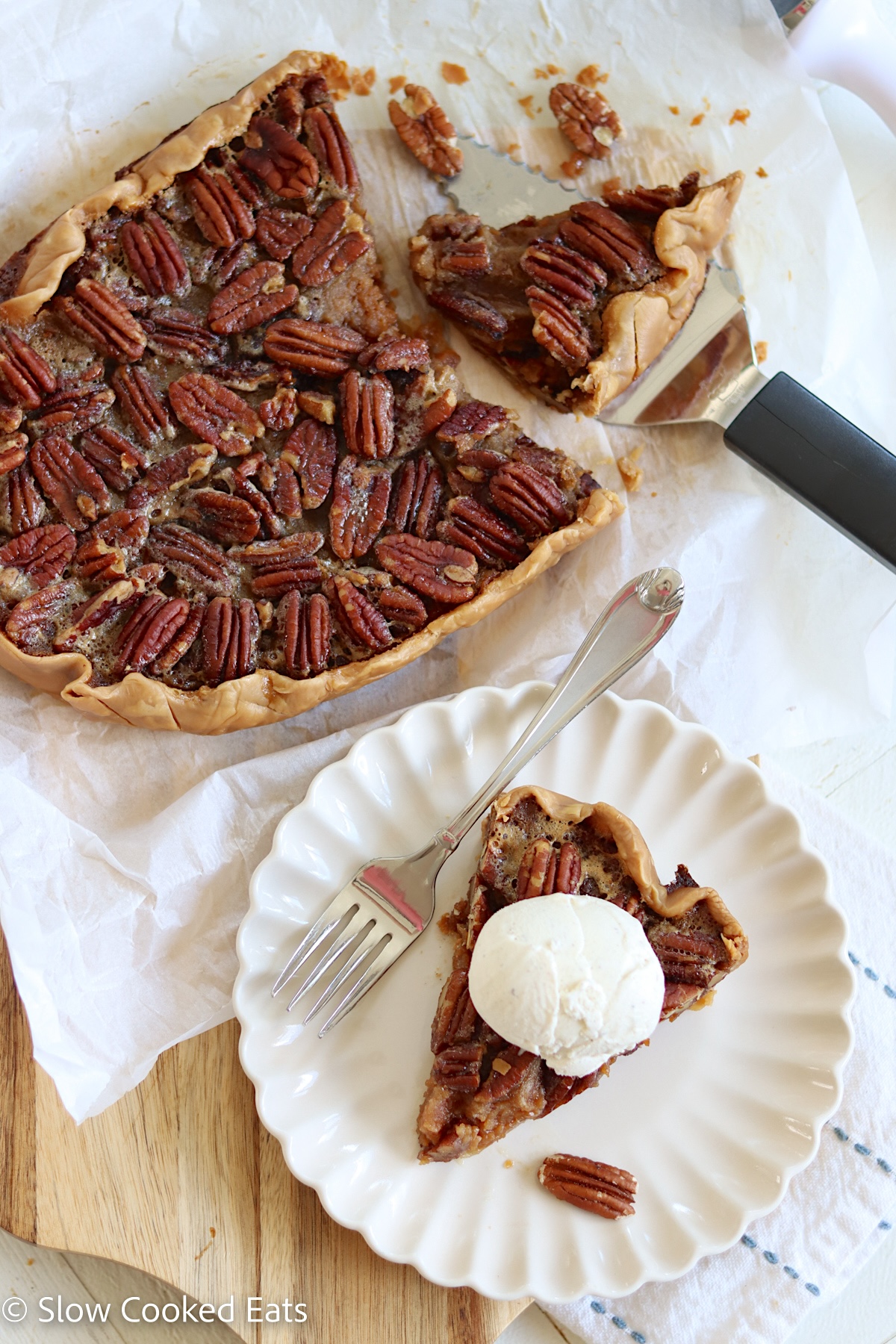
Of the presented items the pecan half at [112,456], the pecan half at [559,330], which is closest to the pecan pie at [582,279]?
the pecan half at [559,330]

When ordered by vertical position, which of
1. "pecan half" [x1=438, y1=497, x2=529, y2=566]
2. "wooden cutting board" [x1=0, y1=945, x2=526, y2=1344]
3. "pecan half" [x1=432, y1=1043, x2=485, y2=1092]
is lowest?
"wooden cutting board" [x1=0, y1=945, x2=526, y2=1344]

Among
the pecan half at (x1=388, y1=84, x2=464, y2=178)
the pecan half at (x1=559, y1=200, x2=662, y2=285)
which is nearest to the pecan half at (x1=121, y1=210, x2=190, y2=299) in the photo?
the pecan half at (x1=388, y1=84, x2=464, y2=178)

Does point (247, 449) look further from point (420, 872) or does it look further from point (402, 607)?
point (420, 872)

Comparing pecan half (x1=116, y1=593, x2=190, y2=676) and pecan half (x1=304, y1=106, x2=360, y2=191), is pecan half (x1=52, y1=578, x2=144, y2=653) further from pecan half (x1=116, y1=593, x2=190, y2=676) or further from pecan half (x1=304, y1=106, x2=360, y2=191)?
pecan half (x1=304, y1=106, x2=360, y2=191)

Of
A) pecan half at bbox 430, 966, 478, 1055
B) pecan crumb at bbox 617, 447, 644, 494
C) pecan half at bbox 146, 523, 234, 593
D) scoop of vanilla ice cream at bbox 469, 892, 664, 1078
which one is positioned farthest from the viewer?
pecan crumb at bbox 617, 447, 644, 494

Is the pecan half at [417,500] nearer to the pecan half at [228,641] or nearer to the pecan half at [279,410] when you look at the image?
the pecan half at [279,410]

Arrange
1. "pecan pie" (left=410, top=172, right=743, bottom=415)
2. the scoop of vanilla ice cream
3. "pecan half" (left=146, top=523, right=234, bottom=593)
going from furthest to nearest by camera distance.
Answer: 1. "pecan pie" (left=410, top=172, right=743, bottom=415)
2. "pecan half" (left=146, top=523, right=234, bottom=593)
3. the scoop of vanilla ice cream

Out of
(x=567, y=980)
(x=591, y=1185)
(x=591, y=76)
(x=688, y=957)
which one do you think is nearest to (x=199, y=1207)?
(x=591, y=1185)
